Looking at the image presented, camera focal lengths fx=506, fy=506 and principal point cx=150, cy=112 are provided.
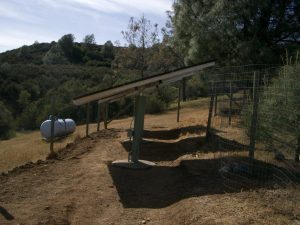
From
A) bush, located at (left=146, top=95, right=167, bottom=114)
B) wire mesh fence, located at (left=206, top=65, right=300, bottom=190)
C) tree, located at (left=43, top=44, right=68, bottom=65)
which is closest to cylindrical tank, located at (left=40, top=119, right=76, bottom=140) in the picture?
bush, located at (left=146, top=95, right=167, bottom=114)

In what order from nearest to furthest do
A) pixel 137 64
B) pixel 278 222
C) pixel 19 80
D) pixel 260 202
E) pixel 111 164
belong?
pixel 278 222
pixel 260 202
pixel 111 164
pixel 137 64
pixel 19 80

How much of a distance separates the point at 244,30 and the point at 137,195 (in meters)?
16.0

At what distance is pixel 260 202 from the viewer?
25.5 ft

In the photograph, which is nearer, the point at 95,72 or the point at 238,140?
the point at 238,140

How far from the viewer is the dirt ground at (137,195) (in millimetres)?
7449

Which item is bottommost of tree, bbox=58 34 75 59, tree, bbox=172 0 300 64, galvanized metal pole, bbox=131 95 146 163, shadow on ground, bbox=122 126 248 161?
shadow on ground, bbox=122 126 248 161

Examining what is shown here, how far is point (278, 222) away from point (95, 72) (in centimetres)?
5984

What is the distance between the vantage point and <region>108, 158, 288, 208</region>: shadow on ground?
8903 mm

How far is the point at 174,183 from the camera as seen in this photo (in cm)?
1006

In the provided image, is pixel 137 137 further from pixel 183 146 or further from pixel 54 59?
pixel 54 59

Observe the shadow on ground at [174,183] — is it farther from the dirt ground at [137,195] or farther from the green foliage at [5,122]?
the green foliage at [5,122]

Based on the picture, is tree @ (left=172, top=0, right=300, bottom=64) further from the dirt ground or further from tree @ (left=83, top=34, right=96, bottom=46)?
tree @ (left=83, top=34, right=96, bottom=46)

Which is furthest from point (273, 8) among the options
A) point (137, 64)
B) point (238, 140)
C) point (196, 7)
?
point (137, 64)

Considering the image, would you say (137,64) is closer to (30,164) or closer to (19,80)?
(19,80)
